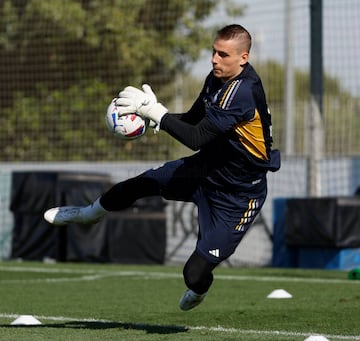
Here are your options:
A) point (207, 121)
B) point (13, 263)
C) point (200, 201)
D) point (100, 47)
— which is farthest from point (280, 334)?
point (100, 47)

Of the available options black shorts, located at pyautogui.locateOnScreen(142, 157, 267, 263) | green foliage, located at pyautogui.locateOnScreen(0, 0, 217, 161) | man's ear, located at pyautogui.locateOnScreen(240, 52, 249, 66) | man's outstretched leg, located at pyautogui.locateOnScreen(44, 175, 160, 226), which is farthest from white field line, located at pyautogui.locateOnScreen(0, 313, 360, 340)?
green foliage, located at pyautogui.locateOnScreen(0, 0, 217, 161)

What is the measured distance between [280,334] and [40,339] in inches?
60.8

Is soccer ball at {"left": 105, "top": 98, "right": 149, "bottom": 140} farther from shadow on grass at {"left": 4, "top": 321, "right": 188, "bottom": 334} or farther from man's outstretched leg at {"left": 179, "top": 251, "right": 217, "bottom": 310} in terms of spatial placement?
shadow on grass at {"left": 4, "top": 321, "right": 188, "bottom": 334}

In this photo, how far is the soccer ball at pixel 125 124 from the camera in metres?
6.84

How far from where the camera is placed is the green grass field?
7.06 metres

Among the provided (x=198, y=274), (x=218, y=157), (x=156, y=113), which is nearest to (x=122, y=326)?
(x=198, y=274)

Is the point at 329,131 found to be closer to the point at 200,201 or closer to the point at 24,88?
the point at 24,88

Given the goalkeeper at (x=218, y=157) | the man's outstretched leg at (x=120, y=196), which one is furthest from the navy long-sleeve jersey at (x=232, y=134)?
the man's outstretched leg at (x=120, y=196)

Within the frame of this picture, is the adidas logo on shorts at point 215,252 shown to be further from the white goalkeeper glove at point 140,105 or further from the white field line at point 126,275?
the white field line at point 126,275

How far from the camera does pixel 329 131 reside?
1695 cm

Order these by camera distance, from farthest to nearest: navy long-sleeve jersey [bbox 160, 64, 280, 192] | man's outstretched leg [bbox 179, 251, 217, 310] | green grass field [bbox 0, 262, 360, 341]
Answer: green grass field [bbox 0, 262, 360, 341], man's outstretched leg [bbox 179, 251, 217, 310], navy long-sleeve jersey [bbox 160, 64, 280, 192]

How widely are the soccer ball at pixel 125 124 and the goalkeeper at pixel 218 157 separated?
60 millimetres

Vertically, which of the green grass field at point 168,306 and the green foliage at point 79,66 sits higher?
the green foliage at point 79,66

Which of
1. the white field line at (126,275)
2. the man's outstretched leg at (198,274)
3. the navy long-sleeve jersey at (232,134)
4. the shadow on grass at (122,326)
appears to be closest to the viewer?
the navy long-sleeve jersey at (232,134)
